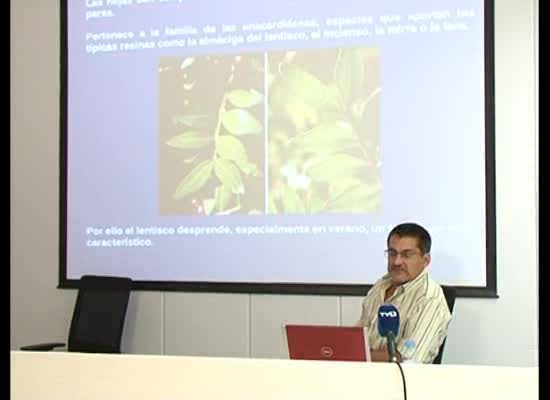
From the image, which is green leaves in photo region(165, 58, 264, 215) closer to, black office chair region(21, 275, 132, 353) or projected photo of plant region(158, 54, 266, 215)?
projected photo of plant region(158, 54, 266, 215)

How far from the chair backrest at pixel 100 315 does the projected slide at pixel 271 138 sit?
0.53 ft

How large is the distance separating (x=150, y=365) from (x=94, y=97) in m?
3.36

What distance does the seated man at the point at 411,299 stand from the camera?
118 inches

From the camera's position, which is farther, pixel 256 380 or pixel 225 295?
pixel 225 295

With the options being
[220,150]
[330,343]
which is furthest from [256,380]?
[220,150]

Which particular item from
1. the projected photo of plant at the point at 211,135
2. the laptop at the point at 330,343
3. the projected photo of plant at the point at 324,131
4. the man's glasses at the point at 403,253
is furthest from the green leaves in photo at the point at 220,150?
the laptop at the point at 330,343

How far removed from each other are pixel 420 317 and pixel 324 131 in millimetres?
1215

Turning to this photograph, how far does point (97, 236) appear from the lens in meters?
4.20

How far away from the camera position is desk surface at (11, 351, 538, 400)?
0.99 metres

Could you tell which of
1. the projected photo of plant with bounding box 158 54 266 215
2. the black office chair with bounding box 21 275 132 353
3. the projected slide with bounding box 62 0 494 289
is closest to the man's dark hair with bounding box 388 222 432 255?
the projected slide with bounding box 62 0 494 289

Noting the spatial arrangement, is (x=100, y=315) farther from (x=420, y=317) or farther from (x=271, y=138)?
(x=420, y=317)

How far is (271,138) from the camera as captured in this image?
12.9ft

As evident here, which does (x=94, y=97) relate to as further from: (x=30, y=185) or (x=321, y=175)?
(x=321, y=175)
